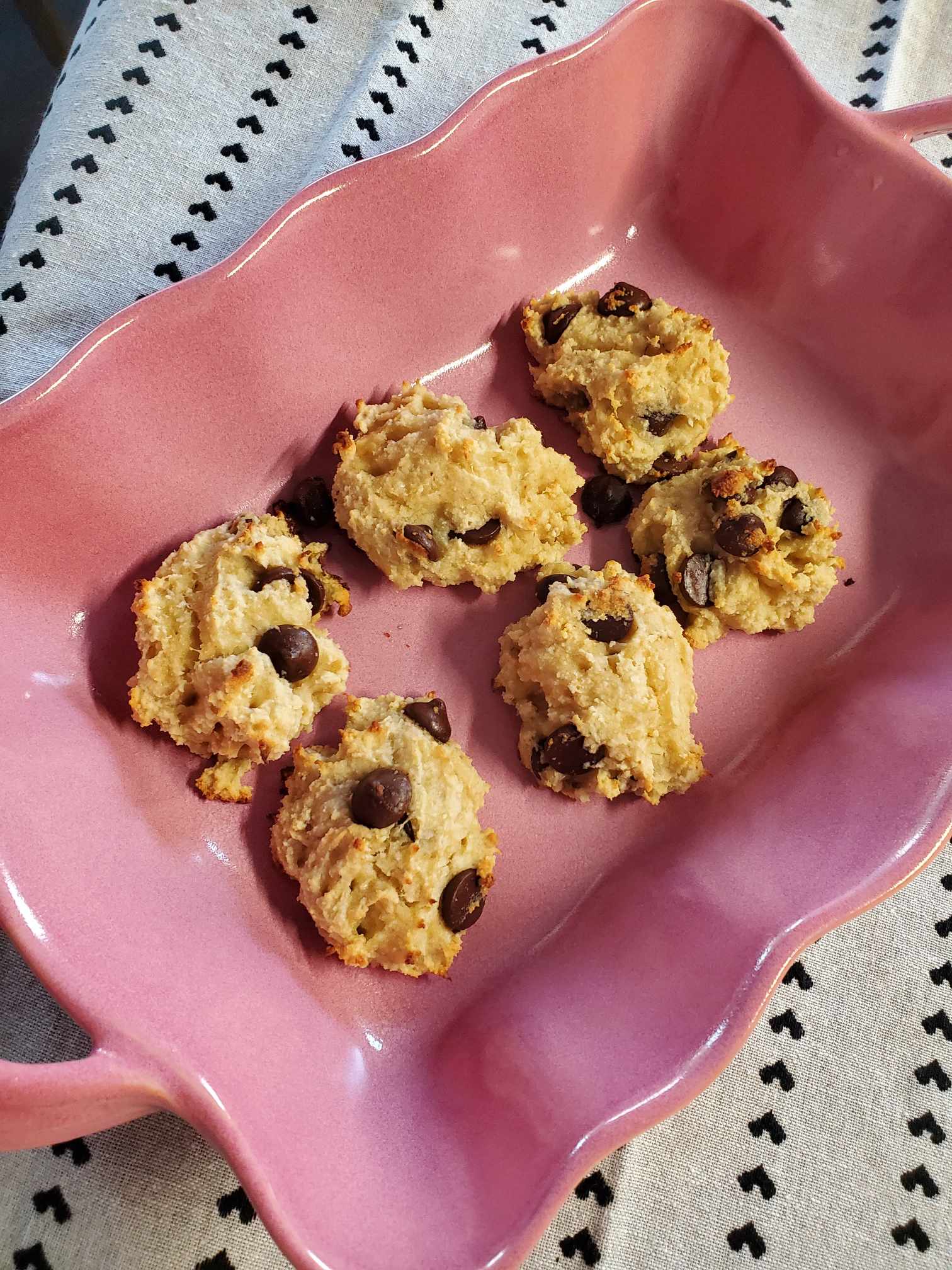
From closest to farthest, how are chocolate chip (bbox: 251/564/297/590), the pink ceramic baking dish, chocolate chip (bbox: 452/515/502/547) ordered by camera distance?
the pink ceramic baking dish, chocolate chip (bbox: 251/564/297/590), chocolate chip (bbox: 452/515/502/547)

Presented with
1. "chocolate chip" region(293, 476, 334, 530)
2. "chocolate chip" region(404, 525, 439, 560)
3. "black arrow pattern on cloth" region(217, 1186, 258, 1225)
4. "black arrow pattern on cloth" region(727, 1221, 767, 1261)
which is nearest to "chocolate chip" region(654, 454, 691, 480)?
"chocolate chip" region(404, 525, 439, 560)

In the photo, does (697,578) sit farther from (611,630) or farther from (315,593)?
(315,593)

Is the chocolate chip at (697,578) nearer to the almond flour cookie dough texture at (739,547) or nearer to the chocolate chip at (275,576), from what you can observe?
the almond flour cookie dough texture at (739,547)

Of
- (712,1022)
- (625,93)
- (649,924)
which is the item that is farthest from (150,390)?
(712,1022)

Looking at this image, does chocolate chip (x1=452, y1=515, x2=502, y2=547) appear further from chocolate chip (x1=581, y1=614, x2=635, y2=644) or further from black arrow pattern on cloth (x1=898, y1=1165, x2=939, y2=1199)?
black arrow pattern on cloth (x1=898, y1=1165, x2=939, y2=1199)

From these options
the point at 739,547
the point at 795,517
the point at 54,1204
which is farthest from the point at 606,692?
the point at 54,1204

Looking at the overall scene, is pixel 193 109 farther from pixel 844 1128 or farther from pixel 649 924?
pixel 844 1128

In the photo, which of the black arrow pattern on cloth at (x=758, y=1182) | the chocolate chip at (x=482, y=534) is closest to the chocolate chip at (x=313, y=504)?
the chocolate chip at (x=482, y=534)
